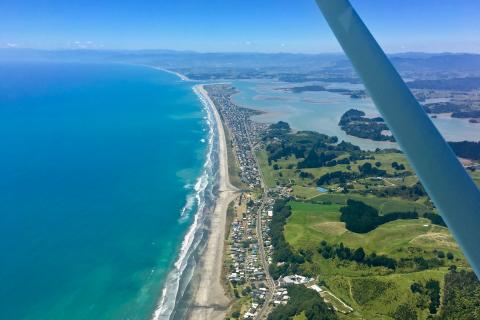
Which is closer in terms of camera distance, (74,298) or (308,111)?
(74,298)

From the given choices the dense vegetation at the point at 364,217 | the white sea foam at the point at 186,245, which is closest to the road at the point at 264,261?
the white sea foam at the point at 186,245

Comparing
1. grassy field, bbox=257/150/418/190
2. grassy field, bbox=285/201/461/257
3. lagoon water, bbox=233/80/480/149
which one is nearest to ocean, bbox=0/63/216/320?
grassy field, bbox=257/150/418/190

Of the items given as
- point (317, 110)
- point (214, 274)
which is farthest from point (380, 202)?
point (317, 110)

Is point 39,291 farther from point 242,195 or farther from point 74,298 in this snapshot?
point 242,195

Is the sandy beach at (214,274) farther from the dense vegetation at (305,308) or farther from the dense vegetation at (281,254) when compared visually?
the dense vegetation at (281,254)

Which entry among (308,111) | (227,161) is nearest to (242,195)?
(227,161)

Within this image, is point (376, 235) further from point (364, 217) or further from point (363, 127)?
point (363, 127)
